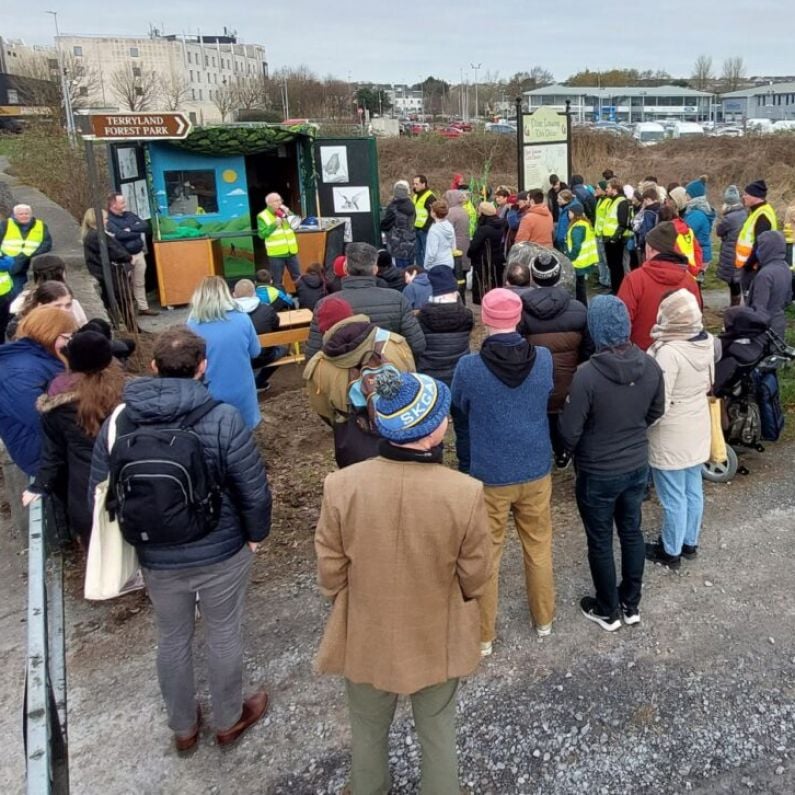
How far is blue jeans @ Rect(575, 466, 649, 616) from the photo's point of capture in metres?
3.48

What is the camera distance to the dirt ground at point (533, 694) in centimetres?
292

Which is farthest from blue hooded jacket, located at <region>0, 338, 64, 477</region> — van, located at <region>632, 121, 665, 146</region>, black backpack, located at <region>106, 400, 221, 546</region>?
van, located at <region>632, 121, 665, 146</region>

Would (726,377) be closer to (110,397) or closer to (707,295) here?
(110,397)

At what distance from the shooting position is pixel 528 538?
3.53 metres

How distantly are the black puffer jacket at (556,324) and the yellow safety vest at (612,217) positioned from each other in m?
6.44

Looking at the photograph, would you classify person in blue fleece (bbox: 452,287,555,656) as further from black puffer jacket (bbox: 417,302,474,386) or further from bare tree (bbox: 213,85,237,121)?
bare tree (bbox: 213,85,237,121)

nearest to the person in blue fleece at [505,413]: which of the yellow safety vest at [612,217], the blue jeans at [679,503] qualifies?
the blue jeans at [679,503]

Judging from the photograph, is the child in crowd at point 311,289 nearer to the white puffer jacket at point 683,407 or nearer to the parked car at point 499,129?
the white puffer jacket at point 683,407

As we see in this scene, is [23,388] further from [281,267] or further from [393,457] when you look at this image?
[281,267]

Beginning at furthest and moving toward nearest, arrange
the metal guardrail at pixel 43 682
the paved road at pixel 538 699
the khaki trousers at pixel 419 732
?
the paved road at pixel 538 699 < the khaki trousers at pixel 419 732 < the metal guardrail at pixel 43 682

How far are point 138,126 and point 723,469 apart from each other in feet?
20.3

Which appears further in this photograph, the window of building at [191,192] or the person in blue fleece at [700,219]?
the window of building at [191,192]

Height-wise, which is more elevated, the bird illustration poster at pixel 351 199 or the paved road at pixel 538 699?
the bird illustration poster at pixel 351 199

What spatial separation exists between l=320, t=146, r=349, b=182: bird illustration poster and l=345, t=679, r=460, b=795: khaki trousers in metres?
10.2
